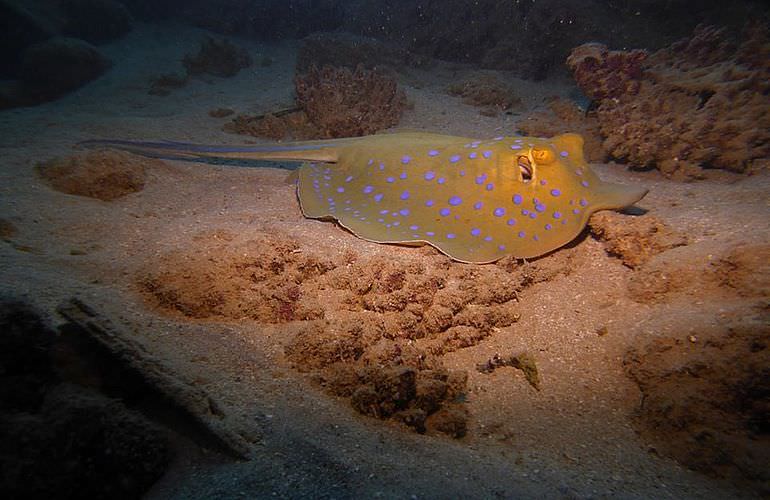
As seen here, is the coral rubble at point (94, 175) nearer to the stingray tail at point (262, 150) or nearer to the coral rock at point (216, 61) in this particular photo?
the stingray tail at point (262, 150)

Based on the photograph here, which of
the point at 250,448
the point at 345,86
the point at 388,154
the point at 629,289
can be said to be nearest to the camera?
the point at 250,448

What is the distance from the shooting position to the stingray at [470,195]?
3.66m

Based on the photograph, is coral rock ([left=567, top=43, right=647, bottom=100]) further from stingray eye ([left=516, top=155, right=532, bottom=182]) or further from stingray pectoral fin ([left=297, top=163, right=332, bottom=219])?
stingray pectoral fin ([left=297, top=163, right=332, bottom=219])

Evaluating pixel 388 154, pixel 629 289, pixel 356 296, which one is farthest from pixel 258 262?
pixel 629 289

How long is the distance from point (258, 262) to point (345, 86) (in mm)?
6238

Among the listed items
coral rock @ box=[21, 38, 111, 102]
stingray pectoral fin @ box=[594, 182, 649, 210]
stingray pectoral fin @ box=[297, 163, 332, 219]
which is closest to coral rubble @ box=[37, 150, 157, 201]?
stingray pectoral fin @ box=[297, 163, 332, 219]

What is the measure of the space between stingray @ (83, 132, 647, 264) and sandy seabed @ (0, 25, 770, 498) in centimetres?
21

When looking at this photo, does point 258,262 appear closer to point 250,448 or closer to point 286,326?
point 286,326

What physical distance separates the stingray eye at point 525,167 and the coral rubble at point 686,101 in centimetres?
322

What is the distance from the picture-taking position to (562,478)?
2.11 meters

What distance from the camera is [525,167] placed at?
156 inches

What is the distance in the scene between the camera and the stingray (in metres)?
3.66

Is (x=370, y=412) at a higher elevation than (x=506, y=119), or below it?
below

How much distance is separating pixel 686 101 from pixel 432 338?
6.35 metres
